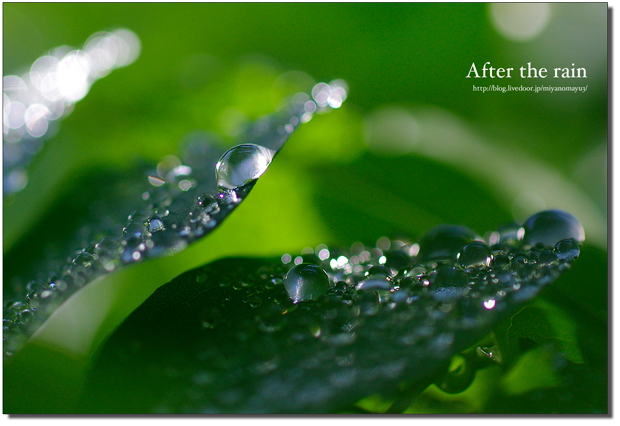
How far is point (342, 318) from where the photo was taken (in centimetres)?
41

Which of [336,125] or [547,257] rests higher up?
[336,125]

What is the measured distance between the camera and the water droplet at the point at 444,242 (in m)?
0.46

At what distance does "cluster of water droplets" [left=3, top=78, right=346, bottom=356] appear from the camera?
0.39 meters

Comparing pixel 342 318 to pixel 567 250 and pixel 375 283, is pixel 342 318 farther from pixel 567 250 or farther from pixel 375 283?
pixel 567 250

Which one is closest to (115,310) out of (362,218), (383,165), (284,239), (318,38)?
(284,239)

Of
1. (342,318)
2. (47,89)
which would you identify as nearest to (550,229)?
(342,318)

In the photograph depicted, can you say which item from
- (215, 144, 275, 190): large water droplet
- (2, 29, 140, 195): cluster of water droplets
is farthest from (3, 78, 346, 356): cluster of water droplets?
(2, 29, 140, 195): cluster of water droplets

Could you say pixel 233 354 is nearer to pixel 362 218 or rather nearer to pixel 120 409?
pixel 120 409

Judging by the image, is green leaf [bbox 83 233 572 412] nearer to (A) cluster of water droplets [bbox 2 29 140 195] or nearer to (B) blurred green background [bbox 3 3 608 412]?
(B) blurred green background [bbox 3 3 608 412]

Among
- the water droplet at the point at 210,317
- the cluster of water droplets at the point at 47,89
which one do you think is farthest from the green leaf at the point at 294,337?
the cluster of water droplets at the point at 47,89

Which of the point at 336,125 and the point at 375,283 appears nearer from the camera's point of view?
the point at 375,283

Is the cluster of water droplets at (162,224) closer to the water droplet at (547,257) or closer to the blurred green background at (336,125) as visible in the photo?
the blurred green background at (336,125)

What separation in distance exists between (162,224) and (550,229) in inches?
15.7

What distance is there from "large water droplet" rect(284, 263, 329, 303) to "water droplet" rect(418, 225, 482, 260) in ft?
0.39
